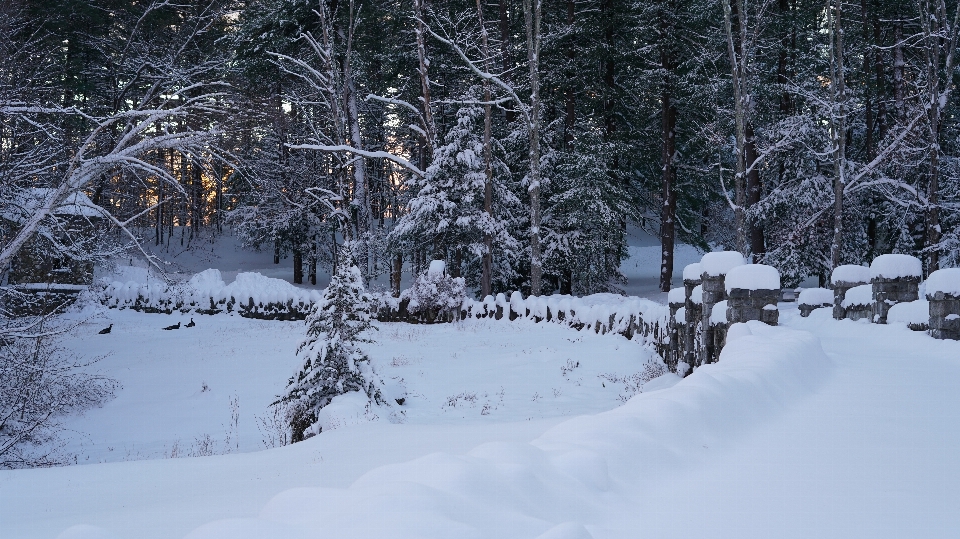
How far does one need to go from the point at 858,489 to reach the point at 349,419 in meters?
5.26

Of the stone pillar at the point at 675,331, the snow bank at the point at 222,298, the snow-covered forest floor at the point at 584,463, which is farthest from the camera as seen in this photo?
the snow bank at the point at 222,298

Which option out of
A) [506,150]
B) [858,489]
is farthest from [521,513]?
[506,150]

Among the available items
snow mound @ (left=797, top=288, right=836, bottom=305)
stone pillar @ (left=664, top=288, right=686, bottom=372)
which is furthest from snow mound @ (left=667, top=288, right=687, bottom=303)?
snow mound @ (left=797, top=288, right=836, bottom=305)

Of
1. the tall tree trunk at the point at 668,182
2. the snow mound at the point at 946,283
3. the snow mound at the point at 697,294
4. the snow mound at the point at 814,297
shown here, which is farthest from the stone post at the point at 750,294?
the tall tree trunk at the point at 668,182

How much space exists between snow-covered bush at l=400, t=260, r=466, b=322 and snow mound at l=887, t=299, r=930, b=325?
1185 cm

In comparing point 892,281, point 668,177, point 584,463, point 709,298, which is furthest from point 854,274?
point 668,177

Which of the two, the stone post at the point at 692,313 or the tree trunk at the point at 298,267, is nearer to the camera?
the stone post at the point at 692,313

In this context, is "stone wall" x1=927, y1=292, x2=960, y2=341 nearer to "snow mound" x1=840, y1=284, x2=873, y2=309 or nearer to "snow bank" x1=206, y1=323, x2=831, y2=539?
"snow mound" x1=840, y1=284, x2=873, y2=309

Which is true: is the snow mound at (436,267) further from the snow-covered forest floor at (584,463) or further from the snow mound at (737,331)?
the snow mound at (737,331)

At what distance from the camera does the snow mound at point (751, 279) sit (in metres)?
8.51

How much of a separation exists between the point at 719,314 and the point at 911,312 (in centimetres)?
299

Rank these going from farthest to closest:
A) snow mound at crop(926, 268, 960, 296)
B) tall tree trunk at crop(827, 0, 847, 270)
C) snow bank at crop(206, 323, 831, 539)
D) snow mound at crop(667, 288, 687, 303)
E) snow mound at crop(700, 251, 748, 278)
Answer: tall tree trunk at crop(827, 0, 847, 270), snow mound at crop(667, 288, 687, 303), snow mound at crop(700, 251, 748, 278), snow mound at crop(926, 268, 960, 296), snow bank at crop(206, 323, 831, 539)

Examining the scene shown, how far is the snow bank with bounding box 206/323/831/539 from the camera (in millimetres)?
2350

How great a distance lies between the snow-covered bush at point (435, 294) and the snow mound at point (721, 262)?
11.0 m
